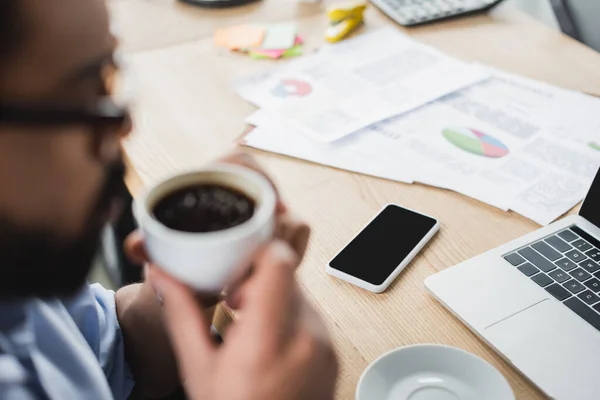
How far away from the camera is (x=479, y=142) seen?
923 millimetres

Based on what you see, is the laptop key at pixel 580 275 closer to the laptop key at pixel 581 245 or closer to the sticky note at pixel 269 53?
the laptop key at pixel 581 245

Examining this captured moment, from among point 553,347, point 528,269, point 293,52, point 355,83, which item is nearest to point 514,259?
point 528,269

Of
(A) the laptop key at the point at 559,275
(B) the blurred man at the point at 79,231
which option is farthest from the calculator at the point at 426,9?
(B) the blurred man at the point at 79,231

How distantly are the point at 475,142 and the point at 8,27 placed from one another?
2.19 ft

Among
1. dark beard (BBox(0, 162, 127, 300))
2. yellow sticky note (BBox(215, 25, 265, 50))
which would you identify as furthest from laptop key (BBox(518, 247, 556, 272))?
yellow sticky note (BBox(215, 25, 265, 50))

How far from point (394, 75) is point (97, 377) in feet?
2.28

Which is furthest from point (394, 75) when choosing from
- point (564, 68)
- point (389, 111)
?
point (564, 68)

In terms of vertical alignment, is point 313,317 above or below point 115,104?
below

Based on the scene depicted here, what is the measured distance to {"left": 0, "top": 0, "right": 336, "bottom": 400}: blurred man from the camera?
1.50ft

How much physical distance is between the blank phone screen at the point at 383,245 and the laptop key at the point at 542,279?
13 cm

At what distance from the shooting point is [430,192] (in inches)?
32.6

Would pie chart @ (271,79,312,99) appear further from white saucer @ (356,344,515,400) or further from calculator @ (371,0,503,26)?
white saucer @ (356,344,515,400)

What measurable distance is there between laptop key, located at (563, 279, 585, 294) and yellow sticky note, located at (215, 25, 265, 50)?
722mm

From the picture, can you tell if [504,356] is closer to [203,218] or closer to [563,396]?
[563,396]
